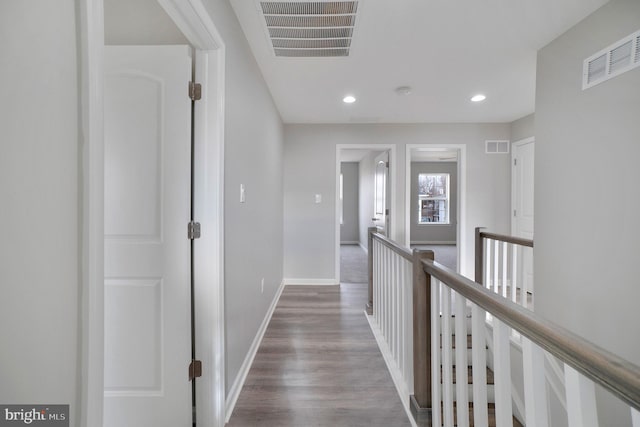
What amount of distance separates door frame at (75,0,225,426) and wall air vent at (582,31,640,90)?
2.48 meters

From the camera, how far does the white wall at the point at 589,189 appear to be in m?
1.77

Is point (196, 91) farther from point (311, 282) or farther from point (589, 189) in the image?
point (311, 282)

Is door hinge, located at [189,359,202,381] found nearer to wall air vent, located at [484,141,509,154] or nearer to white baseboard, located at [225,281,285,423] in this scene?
white baseboard, located at [225,281,285,423]

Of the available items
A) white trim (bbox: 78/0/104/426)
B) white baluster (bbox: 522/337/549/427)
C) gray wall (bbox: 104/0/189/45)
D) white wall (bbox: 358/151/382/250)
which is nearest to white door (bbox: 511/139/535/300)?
white wall (bbox: 358/151/382/250)

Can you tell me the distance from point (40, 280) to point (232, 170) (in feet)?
4.20

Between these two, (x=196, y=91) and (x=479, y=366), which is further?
(x=196, y=91)

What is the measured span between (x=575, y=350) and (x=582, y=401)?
13cm

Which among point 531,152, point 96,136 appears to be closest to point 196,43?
point 96,136

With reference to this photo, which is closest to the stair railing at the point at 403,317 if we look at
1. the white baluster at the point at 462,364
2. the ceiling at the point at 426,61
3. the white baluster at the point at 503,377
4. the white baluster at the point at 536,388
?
the white baluster at the point at 462,364

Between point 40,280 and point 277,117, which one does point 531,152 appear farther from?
point 40,280

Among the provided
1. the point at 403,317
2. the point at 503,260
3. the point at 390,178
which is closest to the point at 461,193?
the point at 390,178

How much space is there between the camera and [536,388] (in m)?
0.76

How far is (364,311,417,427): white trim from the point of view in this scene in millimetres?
1703

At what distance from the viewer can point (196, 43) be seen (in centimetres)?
141
